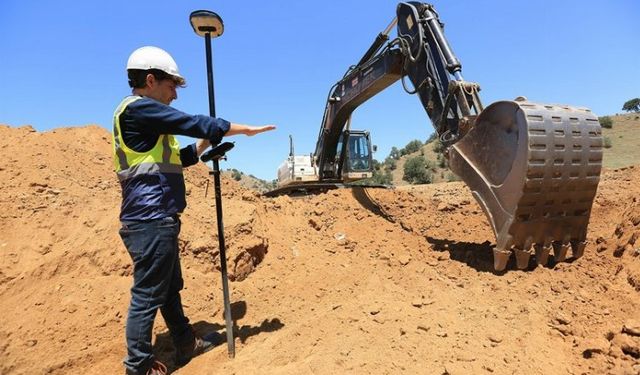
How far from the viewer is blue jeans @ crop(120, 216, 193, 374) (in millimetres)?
2883

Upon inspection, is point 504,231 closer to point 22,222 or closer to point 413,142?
point 22,222

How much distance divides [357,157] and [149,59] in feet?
28.5

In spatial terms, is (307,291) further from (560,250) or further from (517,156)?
(560,250)

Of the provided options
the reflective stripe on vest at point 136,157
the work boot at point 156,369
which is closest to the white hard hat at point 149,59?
the reflective stripe on vest at point 136,157

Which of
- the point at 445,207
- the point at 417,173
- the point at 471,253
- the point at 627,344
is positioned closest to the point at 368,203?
the point at 445,207

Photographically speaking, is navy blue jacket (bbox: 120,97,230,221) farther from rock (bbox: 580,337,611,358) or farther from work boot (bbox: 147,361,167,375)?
rock (bbox: 580,337,611,358)

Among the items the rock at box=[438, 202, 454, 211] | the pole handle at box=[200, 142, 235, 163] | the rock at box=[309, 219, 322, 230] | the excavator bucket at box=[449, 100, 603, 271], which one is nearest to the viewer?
the pole handle at box=[200, 142, 235, 163]

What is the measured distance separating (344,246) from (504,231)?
2.08m

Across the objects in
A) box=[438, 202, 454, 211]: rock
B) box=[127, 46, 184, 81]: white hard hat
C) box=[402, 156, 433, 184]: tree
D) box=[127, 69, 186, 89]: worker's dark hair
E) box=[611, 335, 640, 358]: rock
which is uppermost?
box=[402, 156, 433, 184]: tree

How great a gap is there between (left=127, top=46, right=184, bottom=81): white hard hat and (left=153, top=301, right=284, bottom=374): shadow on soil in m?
2.08

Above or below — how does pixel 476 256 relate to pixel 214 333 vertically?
above

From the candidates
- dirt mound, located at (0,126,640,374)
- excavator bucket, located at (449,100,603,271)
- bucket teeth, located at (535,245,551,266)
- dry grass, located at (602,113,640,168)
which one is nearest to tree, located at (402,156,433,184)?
dry grass, located at (602,113,640,168)

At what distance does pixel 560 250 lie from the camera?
459cm

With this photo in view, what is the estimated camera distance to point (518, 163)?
4293 millimetres
